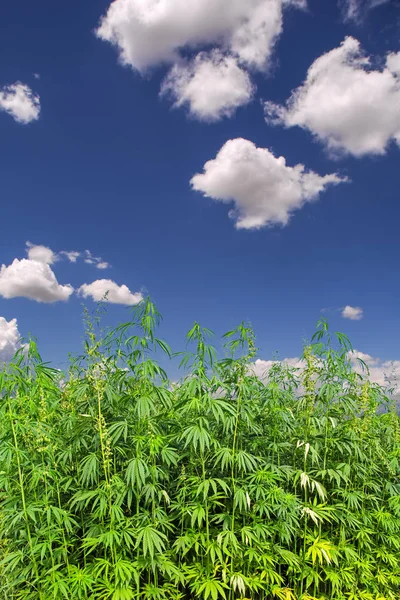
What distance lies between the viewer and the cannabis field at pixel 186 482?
3.65 m

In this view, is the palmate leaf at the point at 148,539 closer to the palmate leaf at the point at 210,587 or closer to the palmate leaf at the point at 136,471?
the palmate leaf at the point at 136,471

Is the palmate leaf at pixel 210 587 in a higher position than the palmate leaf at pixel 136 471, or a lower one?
lower

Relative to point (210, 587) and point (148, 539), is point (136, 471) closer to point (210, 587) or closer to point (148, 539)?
point (148, 539)

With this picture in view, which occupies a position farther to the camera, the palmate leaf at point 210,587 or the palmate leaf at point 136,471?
the palmate leaf at point 210,587

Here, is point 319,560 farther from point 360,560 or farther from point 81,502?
point 81,502

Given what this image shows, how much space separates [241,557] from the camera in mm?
3916

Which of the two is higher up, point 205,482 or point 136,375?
point 136,375

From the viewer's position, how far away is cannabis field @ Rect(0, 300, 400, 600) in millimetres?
3648

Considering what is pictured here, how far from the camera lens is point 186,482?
158 inches

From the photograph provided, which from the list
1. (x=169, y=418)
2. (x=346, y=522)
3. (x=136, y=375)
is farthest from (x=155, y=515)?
(x=346, y=522)

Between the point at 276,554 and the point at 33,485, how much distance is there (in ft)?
7.39

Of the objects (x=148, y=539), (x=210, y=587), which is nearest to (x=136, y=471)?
(x=148, y=539)

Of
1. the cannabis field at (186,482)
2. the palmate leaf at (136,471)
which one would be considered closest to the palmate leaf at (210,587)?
the cannabis field at (186,482)

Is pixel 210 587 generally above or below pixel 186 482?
below
